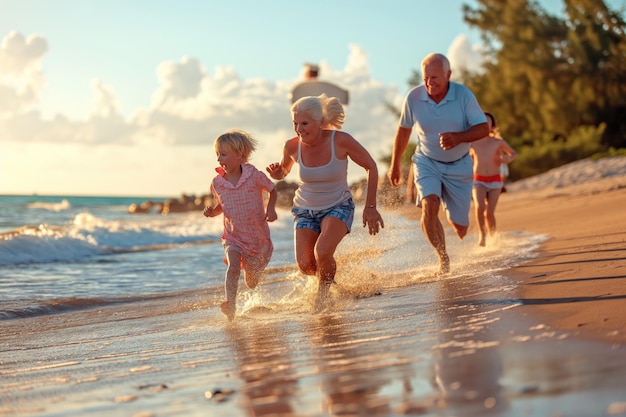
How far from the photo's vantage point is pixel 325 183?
20.5 feet

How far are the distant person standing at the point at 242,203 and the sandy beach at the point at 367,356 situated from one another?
1.64 ft

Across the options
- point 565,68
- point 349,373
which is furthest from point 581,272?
point 565,68

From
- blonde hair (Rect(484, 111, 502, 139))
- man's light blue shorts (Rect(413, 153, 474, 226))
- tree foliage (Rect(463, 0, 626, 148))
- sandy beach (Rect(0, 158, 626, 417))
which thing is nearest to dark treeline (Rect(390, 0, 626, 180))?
tree foliage (Rect(463, 0, 626, 148))

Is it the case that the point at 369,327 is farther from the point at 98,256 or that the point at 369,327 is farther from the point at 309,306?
the point at 98,256

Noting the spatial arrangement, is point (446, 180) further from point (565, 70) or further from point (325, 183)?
point (565, 70)

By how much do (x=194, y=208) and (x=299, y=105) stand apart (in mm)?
44539

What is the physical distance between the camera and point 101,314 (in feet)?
23.4

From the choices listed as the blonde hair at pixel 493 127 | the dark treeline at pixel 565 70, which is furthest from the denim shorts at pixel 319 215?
the dark treeline at pixel 565 70

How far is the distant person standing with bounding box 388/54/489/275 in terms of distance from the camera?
697 cm

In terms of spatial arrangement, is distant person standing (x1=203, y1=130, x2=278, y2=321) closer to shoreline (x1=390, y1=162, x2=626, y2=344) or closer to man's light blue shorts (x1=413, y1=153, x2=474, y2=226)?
man's light blue shorts (x1=413, y1=153, x2=474, y2=226)

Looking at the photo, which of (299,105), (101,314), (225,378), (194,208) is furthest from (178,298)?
(194,208)

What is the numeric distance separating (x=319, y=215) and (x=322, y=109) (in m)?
0.77

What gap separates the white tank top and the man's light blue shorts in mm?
1184

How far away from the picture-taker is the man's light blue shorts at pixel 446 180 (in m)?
7.28
